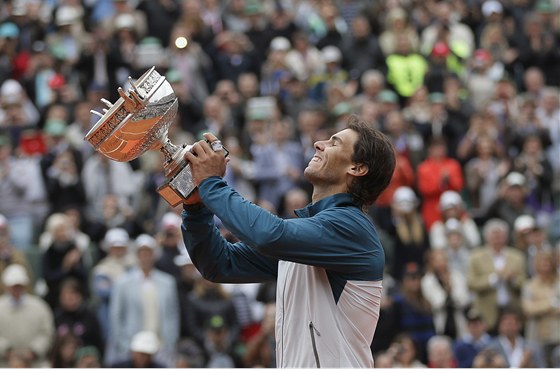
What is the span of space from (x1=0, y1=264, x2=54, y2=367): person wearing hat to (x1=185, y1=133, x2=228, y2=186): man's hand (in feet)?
22.8

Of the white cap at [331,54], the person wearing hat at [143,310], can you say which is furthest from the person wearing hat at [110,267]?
the white cap at [331,54]

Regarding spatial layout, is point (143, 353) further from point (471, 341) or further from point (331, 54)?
point (331, 54)

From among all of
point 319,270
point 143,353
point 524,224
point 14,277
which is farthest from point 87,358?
point 319,270

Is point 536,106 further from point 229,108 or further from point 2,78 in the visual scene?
point 2,78

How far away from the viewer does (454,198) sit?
1420 cm

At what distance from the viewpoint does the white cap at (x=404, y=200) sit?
555 inches

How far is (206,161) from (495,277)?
800cm

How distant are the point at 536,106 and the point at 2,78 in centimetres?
641

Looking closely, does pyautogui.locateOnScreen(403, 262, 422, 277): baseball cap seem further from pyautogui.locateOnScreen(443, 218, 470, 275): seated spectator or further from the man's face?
the man's face

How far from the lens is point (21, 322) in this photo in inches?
491

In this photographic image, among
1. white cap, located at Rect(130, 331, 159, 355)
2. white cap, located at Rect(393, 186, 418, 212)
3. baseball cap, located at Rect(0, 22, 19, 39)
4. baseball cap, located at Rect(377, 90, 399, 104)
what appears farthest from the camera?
baseball cap, located at Rect(0, 22, 19, 39)

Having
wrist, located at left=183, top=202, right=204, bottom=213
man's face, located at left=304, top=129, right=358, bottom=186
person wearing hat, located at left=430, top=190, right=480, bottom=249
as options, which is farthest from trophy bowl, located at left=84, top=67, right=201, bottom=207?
person wearing hat, located at left=430, top=190, right=480, bottom=249

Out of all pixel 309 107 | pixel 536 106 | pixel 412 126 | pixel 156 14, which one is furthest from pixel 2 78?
pixel 536 106

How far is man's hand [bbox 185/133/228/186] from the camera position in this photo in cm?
573
